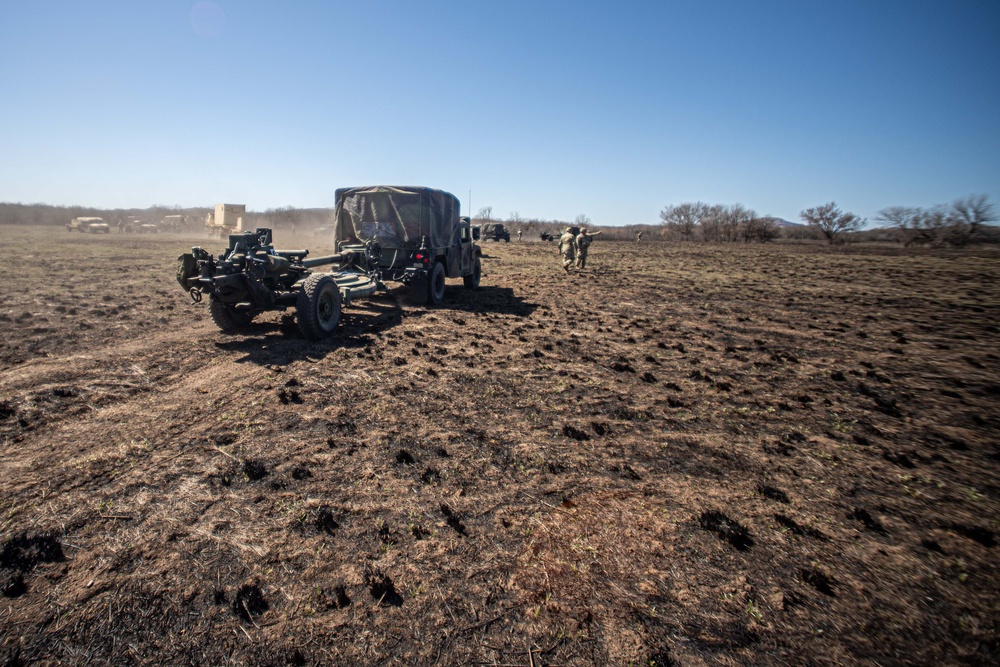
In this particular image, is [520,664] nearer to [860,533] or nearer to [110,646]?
[110,646]

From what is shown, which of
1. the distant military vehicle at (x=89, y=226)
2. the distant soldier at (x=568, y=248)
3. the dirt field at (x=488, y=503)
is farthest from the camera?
the distant military vehicle at (x=89, y=226)

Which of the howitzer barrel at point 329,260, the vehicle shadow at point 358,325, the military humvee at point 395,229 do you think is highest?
the military humvee at point 395,229

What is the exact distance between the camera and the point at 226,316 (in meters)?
7.92

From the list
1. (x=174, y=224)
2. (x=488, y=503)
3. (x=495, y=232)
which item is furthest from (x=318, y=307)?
(x=174, y=224)

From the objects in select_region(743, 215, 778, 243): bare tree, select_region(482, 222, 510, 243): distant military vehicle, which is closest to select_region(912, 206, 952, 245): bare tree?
select_region(743, 215, 778, 243): bare tree

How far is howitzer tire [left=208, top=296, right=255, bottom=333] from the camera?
783cm

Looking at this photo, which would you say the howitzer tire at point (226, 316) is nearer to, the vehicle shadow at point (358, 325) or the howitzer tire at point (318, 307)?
the vehicle shadow at point (358, 325)

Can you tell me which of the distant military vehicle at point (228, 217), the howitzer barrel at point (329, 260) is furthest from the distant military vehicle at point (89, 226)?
the howitzer barrel at point (329, 260)

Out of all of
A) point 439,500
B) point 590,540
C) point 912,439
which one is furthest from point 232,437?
point 912,439

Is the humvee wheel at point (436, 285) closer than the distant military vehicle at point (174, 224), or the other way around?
the humvee wheel at point (436, 285)

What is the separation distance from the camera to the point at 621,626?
2.36 metres

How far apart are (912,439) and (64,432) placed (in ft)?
26.7

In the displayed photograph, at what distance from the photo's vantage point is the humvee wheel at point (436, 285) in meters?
11.0

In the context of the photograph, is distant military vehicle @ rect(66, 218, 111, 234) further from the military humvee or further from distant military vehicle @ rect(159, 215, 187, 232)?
the military humvee
